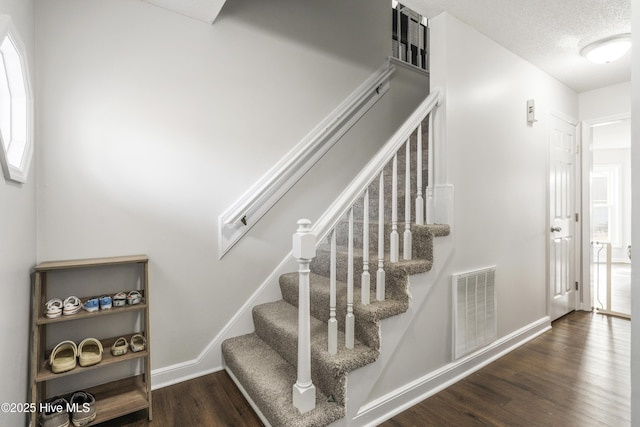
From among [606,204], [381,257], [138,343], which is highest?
[606,204]

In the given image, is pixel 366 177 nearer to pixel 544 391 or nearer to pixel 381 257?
pixel 381 257

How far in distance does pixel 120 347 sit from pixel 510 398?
7.57 ft

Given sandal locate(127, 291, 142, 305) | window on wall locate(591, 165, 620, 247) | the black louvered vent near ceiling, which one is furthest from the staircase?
window on wall locate(591, 165, 620, 247)

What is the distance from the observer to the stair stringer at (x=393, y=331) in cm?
151

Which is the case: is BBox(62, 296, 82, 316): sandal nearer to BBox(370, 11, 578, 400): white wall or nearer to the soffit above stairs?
BBox(370, 11, 578, 400): white wall

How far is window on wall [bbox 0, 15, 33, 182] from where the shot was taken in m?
1.28

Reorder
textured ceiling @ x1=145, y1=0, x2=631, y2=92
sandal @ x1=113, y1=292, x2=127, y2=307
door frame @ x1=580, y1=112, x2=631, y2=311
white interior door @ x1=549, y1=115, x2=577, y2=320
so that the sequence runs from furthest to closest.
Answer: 1. door frame @ x1=580, y1=112, x2=631, y2=311
2. white interior door @ x1=549, y1=115, x2=577, y2=320
3. textured ceiling @ x1=145, y1=0, x2=631, y2=92
4. sandal @ x1=113, y1=292, x2=127, y2=307

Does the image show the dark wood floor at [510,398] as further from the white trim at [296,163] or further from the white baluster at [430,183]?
Result: the white baluster at [430,183]

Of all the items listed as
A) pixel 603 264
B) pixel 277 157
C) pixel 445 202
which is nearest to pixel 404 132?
pixel 445 202

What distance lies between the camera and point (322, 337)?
1.68m

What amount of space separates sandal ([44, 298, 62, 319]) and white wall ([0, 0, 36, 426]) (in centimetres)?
→ 8

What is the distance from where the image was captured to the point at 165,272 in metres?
1.96

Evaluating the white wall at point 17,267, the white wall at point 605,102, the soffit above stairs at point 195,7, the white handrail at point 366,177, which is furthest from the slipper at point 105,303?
the white wall at point 605,102

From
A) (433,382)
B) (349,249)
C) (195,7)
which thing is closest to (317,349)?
(349,249)
